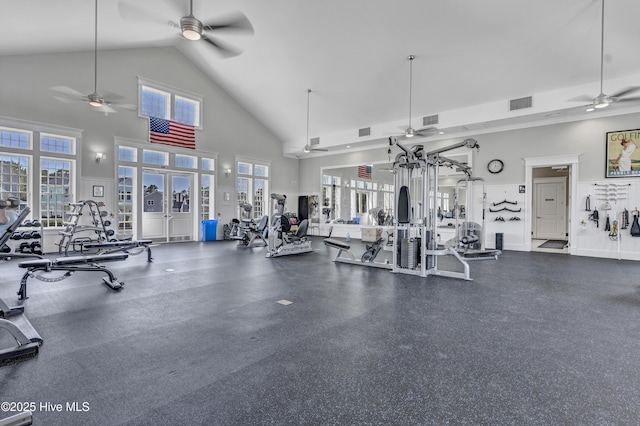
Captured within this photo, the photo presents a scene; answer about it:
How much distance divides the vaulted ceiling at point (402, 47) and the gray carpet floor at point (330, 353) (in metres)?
4.18

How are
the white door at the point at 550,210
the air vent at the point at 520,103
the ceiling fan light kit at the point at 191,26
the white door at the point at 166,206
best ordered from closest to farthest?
the ceiling fan light kit at the point at 191,26 → the air vent at the point at 520,103 → the white door at the point at 166,206 → the white door at the point at 550,210

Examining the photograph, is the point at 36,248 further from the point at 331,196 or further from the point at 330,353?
the point at 331,196

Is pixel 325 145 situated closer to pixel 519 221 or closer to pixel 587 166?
pixel 519 221

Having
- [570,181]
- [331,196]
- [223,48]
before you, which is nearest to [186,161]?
[331,196]

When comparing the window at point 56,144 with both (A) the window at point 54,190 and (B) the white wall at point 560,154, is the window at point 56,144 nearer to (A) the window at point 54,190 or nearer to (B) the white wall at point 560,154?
(A) the window at point 54,190

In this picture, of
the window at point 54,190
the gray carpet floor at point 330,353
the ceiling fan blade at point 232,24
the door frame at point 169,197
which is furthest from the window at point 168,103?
the gray carpet floor at point 330,353

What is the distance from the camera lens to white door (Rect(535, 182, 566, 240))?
38.2 feet

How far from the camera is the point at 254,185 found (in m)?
12.3

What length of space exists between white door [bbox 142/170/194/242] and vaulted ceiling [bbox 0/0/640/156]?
3622 mm

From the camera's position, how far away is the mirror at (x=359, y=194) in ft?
37.8

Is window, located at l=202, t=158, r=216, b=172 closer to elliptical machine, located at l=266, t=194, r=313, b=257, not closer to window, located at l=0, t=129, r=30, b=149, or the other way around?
elliptical machine, located at l=266, t=194, r=313, b=257

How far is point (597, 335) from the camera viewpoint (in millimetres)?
2982

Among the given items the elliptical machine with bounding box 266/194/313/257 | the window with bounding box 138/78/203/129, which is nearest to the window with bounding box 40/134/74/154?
the window with bounding box 138/78/203/129

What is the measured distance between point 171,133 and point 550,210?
44.0 ft
